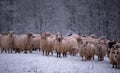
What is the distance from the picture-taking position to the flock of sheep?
18516mm

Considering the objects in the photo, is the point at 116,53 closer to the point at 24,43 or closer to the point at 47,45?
the point at 47,45

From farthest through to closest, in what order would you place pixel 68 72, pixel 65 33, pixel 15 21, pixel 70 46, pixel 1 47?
Result: 1. pixel 15 21
2. pixel 65 33
3. pixel 1 47
4. pixel 70 46
5. pixel 68 72

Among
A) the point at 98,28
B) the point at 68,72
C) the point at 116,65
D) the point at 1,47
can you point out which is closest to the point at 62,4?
the point at 98,28

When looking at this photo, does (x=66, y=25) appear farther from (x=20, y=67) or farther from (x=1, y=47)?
(x=20, y=67)

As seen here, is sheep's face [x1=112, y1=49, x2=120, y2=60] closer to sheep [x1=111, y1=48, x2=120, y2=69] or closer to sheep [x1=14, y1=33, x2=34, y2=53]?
sheep [x1=111, y1=48, x2=120, y2=69]

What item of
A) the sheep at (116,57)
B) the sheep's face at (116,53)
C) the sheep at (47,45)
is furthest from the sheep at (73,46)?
the sheep's face at (116,53)

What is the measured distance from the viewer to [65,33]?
37219mm

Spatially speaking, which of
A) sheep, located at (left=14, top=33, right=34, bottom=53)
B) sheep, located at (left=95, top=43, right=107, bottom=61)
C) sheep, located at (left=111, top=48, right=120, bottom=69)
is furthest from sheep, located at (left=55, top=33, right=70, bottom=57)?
sheep, located at (left=111, top=48, right=120, bottom=69)

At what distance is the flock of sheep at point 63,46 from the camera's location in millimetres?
18516

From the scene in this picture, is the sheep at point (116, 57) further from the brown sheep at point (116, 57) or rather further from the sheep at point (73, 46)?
the sheep at point (73, 46)

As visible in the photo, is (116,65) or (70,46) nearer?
(116,65)

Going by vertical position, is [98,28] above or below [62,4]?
below

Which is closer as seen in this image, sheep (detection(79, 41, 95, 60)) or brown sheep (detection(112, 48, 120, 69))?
brown sheep (detection(112, 48, 120, 69))

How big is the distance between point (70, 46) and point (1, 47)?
6.02 meters
